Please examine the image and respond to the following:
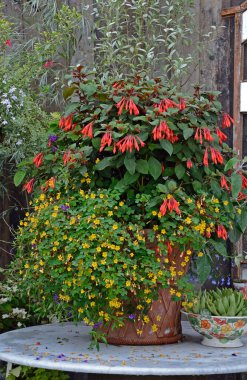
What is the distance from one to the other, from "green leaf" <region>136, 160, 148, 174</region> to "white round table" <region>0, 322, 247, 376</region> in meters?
0.57

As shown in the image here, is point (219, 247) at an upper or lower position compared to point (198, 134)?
lower

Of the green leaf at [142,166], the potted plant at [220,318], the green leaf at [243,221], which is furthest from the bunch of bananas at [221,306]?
the green leaf at [142,166]

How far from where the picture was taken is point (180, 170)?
→ 230cm

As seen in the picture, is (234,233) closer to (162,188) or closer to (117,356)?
(162,188)

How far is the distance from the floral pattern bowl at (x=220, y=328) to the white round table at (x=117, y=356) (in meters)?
0.03

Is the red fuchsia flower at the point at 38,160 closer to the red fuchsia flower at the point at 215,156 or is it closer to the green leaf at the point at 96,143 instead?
the green leaf at the point at 96,143

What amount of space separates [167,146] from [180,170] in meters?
0.11

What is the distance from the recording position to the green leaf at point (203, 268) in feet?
7.66

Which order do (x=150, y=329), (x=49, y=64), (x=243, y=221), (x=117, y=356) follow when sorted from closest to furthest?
(x=117, y=356), (x=150, y=329), (x=243, y=221), (x=49, y=64)

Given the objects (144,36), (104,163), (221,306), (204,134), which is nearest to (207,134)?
(204,134)

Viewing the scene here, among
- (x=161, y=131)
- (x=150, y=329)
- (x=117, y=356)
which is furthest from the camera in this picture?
(x=150, y=329)

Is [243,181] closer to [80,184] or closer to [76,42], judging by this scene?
[80,184]

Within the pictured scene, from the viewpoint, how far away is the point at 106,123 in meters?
2.36

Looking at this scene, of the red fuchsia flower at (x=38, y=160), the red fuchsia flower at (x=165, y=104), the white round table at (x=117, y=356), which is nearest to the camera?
the white round table at (x=117, y=356)
